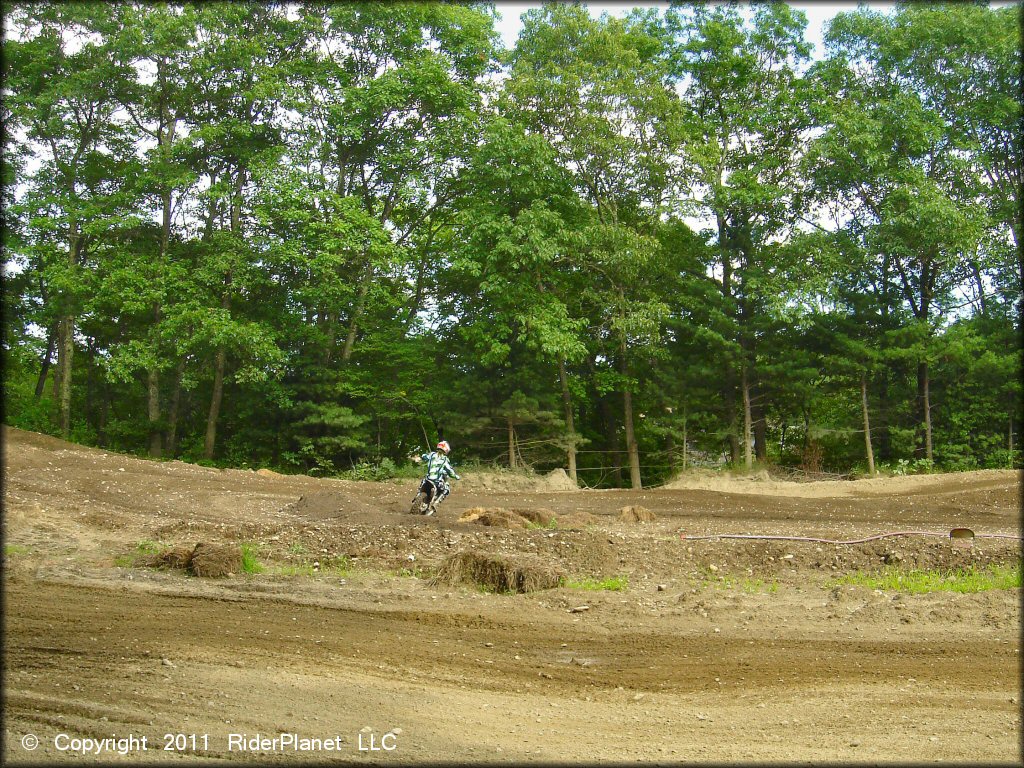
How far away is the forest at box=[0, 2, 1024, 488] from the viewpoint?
89.2ft

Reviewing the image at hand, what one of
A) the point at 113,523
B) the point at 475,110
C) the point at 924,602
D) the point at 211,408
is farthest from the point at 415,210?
the point at 924,602

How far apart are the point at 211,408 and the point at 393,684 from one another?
79.1 feet

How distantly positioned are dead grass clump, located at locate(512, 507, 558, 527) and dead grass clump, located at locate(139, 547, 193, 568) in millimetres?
6333

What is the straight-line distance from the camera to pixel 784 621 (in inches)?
394

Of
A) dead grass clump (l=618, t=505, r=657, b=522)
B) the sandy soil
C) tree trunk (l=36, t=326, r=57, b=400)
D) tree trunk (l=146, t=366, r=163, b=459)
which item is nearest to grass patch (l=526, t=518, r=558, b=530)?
the sandy soil

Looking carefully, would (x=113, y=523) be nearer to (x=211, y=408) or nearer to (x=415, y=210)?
(x=211, y=408)

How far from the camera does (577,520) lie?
17031mm

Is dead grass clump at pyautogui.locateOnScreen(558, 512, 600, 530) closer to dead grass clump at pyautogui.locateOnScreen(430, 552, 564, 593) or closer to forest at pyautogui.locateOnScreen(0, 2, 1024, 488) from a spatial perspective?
dead grass clump at pyautogui.locateOnScreen(430, 552, 564, 593)

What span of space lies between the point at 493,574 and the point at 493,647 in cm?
253

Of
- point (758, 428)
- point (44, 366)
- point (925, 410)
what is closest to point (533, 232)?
point (758, 428)

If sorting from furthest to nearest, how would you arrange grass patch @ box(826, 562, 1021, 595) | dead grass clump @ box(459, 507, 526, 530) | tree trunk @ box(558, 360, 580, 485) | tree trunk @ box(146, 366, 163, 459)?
tree trunk @ box(146, 366, 163, 459), tree trunk @ box(558, 360, 580, 485), dead grass clump @ box(459, 507, 526, 530), grass patch @ box(826, 562, 1021, 595)

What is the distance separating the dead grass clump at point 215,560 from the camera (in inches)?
466

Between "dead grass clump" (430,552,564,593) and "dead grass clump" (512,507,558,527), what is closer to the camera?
"dead grass clump" (430,552,564,593)

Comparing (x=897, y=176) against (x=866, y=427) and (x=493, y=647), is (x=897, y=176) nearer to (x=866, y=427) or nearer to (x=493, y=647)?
(x=866, y=427)
